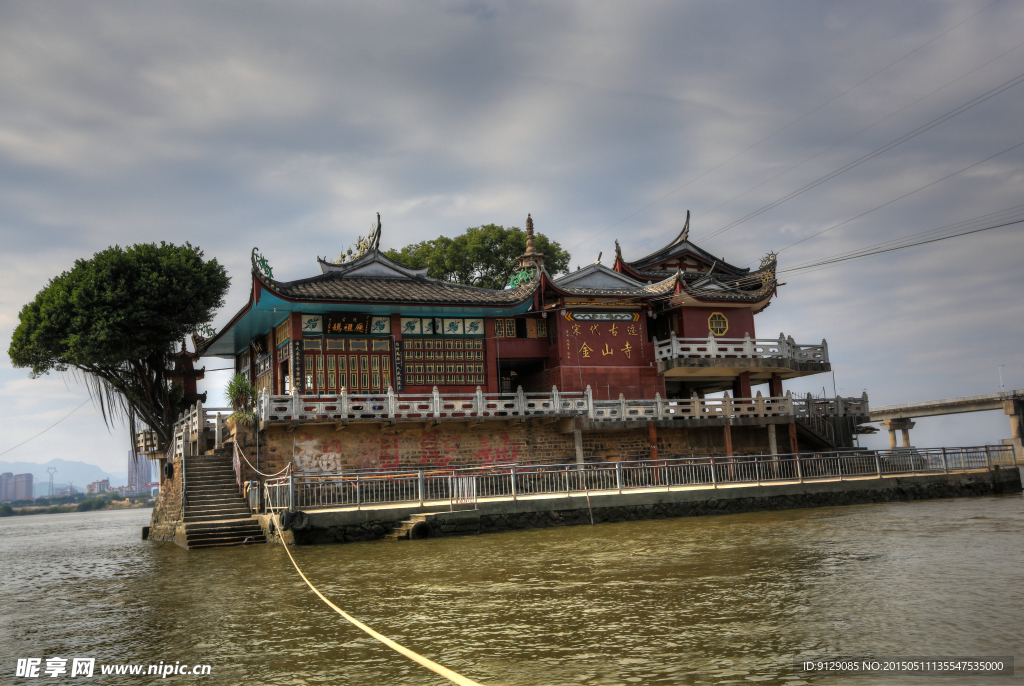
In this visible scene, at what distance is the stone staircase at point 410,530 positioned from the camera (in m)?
18.5

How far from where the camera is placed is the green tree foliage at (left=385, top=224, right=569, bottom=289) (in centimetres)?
4450

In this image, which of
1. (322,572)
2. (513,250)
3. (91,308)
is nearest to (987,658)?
(322,572)

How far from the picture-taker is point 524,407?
26.8 m

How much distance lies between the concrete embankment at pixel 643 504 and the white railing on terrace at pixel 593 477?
0.46 m

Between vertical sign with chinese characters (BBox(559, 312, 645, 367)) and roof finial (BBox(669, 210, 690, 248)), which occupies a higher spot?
roof finial (BBox(669, 210, 690, 248))

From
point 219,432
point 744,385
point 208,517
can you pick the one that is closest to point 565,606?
point 208,517

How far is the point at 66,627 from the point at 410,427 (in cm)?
1605

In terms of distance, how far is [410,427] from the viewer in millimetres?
26250

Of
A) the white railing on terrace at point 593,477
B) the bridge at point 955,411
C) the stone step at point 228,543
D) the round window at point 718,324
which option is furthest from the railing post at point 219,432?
the bridge at point 955,411

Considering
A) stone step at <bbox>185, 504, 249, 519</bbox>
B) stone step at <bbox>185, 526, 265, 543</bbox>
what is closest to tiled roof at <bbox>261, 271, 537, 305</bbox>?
stone step at <bbox>185, 504, 249, 519</bbox>

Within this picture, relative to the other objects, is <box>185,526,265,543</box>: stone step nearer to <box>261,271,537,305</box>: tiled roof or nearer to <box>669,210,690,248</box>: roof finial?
<box>261,271,537,305</box>: tiled roof

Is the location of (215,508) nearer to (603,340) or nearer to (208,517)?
(208,517)

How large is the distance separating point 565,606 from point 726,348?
2273 cm

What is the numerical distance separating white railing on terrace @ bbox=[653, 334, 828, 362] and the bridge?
1118 inches
